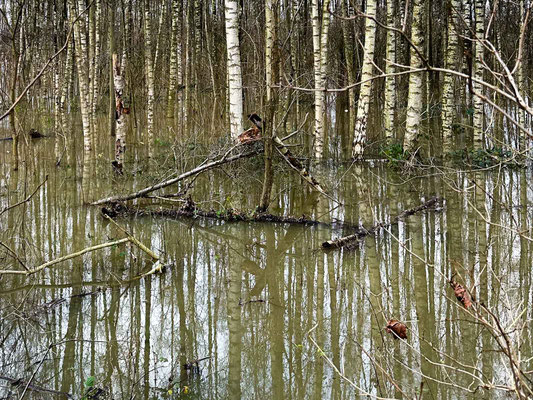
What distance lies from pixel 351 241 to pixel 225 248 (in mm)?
1419

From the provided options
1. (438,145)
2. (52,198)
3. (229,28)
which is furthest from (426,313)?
(438,145)

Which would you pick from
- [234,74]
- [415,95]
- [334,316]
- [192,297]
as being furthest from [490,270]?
[415,95]

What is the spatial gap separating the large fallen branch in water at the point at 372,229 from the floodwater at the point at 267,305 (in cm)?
10

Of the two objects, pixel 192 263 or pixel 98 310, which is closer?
pixel 98 310

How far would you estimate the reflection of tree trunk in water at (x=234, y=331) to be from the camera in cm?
376

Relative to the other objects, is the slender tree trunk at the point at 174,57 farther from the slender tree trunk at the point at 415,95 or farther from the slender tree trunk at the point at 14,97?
the slender tree trunk at the point at 415,95

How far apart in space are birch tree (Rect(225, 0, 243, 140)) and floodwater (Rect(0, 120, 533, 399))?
0.69 metres

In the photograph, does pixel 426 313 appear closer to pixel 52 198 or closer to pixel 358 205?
pixel 358 205

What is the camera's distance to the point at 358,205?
8312mm

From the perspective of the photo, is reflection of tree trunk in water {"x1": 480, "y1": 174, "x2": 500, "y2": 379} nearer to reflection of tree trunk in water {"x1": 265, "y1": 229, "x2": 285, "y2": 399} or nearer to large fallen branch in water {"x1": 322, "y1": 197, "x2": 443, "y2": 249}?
large fallen branch in water {"x1": 322, "y1": 197, "x2": 443, "y2": 249}

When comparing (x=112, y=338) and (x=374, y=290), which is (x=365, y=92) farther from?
(x=112, y=338)

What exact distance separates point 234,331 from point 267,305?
1.79ft

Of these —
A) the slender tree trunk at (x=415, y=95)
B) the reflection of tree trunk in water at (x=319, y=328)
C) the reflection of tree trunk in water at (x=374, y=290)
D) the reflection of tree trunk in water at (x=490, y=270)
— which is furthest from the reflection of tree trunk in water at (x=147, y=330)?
the slender tree trunk at (x=415, y=95)

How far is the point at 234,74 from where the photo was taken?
8.42m
